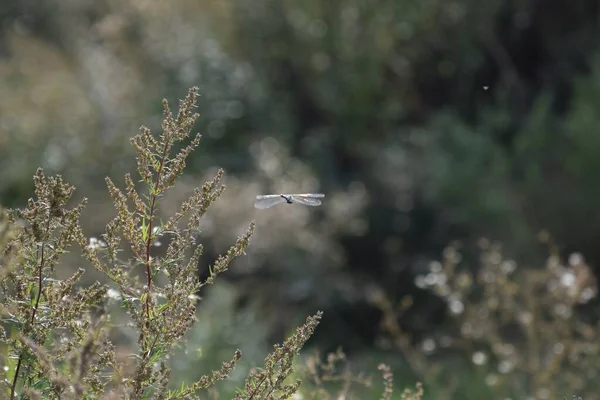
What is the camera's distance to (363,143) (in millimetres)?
9938

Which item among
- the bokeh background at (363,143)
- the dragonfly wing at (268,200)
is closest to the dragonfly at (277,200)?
the dragonfly wing at (268,200)

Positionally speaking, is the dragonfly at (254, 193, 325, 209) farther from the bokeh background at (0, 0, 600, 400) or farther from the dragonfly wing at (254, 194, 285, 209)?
the bokeh background at (0, 0, 600, 400)

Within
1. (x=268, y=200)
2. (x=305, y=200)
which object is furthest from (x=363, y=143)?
(x=268, y=200)

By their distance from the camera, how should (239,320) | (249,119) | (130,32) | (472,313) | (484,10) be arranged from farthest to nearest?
(130,32), (249,119), (484,10), (239,320), (472,313)

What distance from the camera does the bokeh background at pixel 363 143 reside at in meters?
8.45

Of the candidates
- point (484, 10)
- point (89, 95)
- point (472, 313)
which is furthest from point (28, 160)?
point (472, 313)

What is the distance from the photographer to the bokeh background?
8445 millimetres

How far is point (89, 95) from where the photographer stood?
11.2 m

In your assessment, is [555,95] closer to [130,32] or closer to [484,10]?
[484,10]

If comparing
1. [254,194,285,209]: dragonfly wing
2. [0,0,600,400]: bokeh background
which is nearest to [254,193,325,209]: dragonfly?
[254,194,285,209]: dragonfly wing

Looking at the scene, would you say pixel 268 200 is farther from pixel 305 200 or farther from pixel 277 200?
pixel 305 200

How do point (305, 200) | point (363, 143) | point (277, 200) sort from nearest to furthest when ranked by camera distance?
point (277, 200), point (305, 200), point (363, 143)

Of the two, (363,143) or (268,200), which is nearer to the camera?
(268,200)

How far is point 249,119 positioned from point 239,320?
3.04 metres
